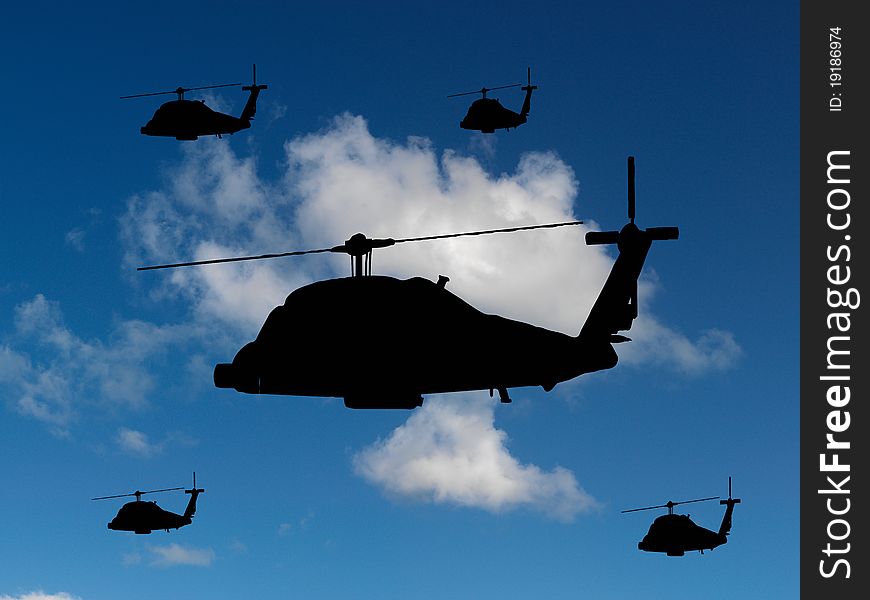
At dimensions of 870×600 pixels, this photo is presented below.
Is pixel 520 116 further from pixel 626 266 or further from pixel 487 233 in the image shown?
pixel 487 233

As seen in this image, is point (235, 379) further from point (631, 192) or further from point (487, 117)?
point (487, 117)

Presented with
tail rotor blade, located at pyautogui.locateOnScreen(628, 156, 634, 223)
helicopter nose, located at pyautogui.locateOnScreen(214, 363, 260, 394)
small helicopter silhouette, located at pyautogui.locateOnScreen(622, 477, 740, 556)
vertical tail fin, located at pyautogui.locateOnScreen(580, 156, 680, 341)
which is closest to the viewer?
helicopter nose, located at pyautogui.locateOnScreen(214, 363, 260, 394)

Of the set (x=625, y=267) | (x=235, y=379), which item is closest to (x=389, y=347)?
(x=235, y=379)

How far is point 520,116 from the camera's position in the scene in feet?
186

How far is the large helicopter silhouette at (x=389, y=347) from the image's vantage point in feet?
45.6

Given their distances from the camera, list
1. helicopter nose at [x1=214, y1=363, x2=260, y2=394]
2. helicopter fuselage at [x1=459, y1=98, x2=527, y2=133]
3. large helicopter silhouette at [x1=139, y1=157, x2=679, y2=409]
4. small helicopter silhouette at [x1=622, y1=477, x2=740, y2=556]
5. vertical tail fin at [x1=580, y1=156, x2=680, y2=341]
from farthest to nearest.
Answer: helicopter fuselage at [x1=459, y1=98, x2=527, y2=133] < small helicopter silhouette at [x1=622, y1=477, x2=740, y2=556] < vertical tail fin at [x1=580, y1=156, x2=680, y2=341] < helicopter nose at [x1=214, y1=363, x2=260, y2=394] < large helicopter silhouette at [x1=139, y1=157, x2=679, y2=409]

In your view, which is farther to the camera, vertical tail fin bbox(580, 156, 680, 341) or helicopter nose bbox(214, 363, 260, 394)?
vertical tail fin bbox(580, 156, 680, 341)

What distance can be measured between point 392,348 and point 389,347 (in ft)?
0.14

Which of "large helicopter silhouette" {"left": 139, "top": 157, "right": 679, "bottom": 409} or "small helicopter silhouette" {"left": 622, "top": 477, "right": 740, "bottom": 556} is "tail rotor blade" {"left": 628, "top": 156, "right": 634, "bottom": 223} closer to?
"large helicopter silhouette" {"left": 139, "top": 157, "right": 679, "bottom": 409}

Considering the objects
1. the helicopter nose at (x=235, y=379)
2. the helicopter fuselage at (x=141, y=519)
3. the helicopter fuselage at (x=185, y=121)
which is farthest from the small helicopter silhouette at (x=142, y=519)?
the helicopter nose at (x=235, y=379)

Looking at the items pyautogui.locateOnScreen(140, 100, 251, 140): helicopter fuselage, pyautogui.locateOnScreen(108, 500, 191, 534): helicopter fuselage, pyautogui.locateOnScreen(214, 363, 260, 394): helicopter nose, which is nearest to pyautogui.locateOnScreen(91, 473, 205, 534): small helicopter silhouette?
pyautogui.locateOnScreen(108, 500, 191, 534): helicopter fuselage

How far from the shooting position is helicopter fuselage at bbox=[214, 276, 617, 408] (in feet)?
45.6

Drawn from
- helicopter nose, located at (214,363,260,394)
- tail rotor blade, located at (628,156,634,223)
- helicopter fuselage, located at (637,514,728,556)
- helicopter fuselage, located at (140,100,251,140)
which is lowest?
helicopter nose, located at (214,363,260,394)

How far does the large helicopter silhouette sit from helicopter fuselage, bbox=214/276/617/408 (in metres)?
0.01
